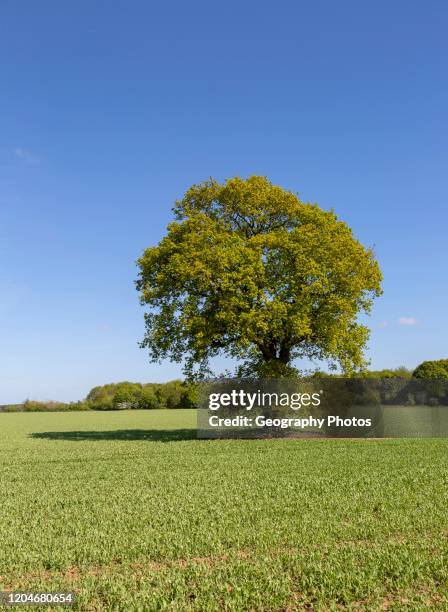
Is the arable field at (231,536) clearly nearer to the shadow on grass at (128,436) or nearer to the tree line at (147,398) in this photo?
the shadow on grass at (128,436)

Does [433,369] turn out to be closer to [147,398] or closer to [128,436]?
[147,398]

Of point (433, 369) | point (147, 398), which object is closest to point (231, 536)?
point (433, 369)

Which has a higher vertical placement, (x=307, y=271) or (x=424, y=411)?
(x=307, y=271)

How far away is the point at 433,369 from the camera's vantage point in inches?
4013

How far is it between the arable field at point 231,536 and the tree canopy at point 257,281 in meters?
14.1

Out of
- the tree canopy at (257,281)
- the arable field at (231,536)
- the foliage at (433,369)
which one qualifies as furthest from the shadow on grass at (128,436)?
the foliage at (433,369)

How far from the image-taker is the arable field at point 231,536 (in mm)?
7250

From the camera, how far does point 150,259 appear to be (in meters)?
35.8

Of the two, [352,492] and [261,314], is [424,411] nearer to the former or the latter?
[261,314]

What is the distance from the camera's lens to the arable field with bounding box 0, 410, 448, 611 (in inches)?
285

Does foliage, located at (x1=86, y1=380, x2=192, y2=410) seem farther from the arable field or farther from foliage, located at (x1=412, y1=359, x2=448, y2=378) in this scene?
the arable field

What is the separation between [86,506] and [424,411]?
4158 cm

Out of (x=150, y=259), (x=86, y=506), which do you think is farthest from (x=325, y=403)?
(x=86, y=506)

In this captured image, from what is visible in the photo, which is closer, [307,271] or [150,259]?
[307,271]
